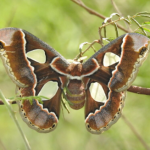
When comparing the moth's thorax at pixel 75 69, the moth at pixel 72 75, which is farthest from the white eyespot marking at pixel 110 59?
the moth's thorax at pixel 75 69

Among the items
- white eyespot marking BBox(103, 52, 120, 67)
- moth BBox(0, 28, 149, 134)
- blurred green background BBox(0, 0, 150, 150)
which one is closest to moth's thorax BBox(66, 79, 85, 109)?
moth BBox(0, 28, 149, 134)

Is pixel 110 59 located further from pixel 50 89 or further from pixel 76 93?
pixel 50 89

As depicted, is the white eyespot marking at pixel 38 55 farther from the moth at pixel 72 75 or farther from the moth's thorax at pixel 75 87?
the moth's thorax at pixel 75 87

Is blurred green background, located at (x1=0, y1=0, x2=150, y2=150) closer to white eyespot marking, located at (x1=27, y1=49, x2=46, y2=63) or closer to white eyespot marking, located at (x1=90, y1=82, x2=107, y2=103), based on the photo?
white eyespot marking, located at (x1=90, y1=82, x2=107, y2=103)

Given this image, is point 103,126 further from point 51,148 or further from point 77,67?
point 51,148

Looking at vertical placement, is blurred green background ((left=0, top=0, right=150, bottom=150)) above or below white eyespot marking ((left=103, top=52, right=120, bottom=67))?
below

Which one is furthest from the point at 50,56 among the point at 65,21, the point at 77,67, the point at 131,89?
the point at 65,21
